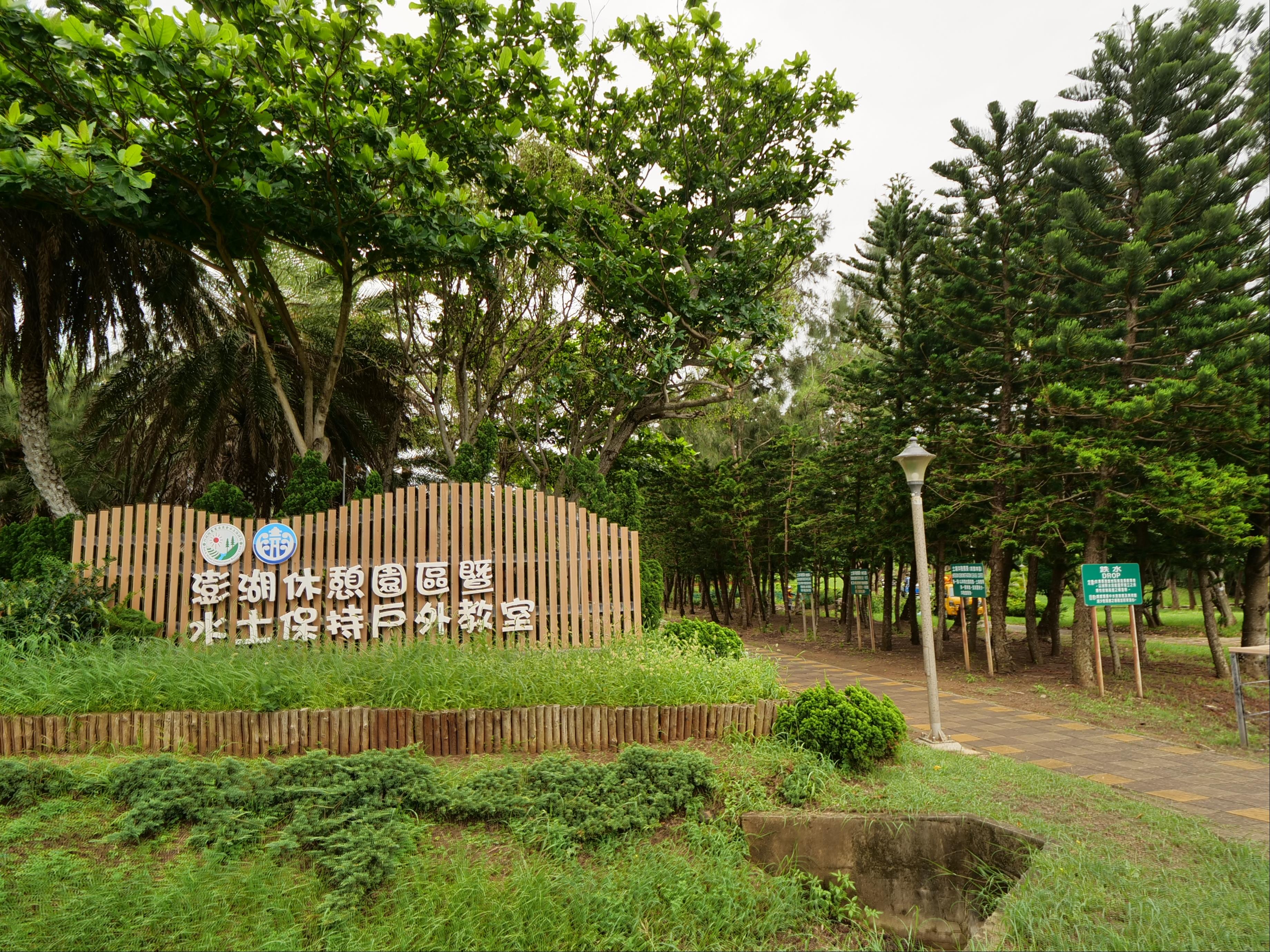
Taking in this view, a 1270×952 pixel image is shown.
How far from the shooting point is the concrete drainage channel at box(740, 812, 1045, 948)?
409cm

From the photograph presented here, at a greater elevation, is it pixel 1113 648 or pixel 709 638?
pixel 709 638

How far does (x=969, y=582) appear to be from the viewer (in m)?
10.9

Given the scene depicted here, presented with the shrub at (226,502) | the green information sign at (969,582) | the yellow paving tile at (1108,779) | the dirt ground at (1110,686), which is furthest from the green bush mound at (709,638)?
the green information sign at (969,582)

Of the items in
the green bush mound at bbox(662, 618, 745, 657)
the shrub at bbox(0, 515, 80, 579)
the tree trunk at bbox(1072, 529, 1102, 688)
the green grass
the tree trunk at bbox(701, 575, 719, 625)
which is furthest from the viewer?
the tree trunk at bbox(701, 575, 719, 625)

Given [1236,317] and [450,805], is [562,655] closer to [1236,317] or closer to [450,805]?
[450,805]

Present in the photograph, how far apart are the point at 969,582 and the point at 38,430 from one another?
12591 mm

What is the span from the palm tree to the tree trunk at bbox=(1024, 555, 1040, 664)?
43.5ft

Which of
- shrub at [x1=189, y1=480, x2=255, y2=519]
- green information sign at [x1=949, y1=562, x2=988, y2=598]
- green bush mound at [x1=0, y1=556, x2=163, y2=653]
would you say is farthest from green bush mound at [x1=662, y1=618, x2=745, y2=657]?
green information sign at [x1=949, y1=562, x2=988, y2=598]

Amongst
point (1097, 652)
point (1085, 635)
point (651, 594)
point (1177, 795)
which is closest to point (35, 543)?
point (651, 594)

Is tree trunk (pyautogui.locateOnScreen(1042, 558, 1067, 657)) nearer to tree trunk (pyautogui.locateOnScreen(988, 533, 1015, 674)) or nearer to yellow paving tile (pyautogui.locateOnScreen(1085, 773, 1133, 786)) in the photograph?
tree trunk (pyautogui.locateOnScreen(988, 533, 1015, 674))

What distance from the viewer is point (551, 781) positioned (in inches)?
177

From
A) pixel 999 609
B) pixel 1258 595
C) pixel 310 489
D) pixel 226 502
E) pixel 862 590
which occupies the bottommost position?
pixel 999 609

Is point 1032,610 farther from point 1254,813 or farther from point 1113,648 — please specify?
point 1254,813

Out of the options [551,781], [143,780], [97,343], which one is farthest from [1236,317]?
[97,343]
